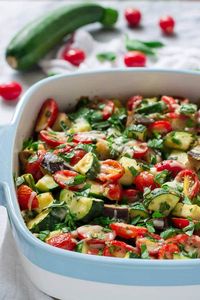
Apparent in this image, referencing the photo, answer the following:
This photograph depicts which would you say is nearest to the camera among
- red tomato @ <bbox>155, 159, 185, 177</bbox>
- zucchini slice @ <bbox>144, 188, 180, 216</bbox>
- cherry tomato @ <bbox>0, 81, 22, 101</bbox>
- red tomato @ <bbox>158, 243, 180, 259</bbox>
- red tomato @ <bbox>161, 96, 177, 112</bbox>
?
red tomato @ <bbox>158, 243, 180, 259</bbox>

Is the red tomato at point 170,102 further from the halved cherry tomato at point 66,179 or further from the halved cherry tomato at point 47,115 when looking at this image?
the halved cherry tomato at point 66,179

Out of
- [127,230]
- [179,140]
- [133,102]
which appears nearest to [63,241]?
[127,230]

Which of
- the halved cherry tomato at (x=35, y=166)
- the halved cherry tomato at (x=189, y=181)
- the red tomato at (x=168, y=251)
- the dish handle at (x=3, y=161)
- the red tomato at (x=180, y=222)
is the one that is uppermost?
the dish handle at (x=3, y=161)

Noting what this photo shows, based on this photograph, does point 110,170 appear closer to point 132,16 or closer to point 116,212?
point 116,212

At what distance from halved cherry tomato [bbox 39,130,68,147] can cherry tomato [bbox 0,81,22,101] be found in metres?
0.81

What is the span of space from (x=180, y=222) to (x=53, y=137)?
29.9 inches

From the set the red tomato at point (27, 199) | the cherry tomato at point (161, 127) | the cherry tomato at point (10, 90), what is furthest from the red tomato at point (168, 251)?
the cherry tomato at point (10, 90)

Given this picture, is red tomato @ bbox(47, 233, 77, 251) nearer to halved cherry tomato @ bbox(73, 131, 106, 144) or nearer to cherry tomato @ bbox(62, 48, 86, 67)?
halved cherry tomato @ bbox(73, 131, 106, 144)

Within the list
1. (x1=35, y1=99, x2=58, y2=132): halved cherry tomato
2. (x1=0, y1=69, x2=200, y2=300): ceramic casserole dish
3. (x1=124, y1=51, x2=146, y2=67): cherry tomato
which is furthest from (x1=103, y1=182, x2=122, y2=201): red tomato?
(x1=124, y1=51, x2=146, y2=67): cherry tomato

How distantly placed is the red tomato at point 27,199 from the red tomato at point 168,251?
1.77 ft

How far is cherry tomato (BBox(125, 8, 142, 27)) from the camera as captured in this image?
443cm

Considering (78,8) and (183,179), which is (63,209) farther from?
(78,8)

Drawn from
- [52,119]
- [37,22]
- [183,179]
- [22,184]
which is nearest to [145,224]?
[183,179]

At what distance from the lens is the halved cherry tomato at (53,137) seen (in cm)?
295
